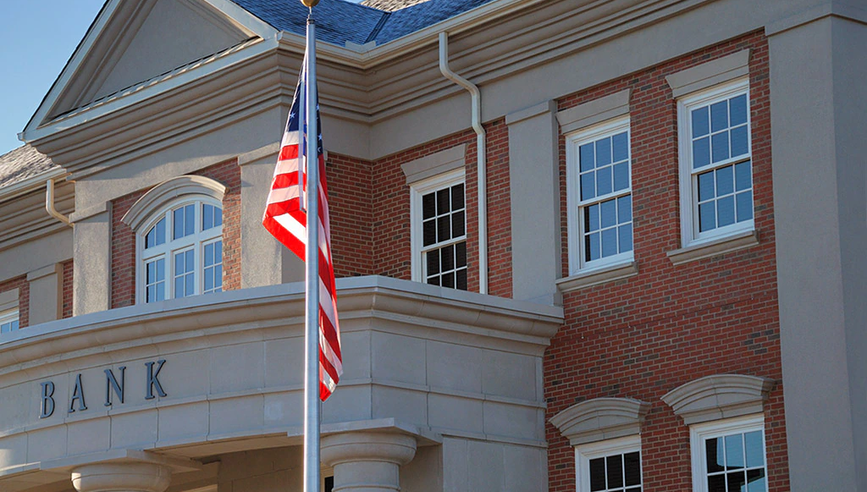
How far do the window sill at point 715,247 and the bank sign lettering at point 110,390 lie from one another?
5903 mm

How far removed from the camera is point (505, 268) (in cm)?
2016

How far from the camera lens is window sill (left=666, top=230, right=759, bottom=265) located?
1744cm

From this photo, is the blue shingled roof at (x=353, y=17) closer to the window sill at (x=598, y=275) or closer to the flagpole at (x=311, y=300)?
the window sill at (x=598, y=275)

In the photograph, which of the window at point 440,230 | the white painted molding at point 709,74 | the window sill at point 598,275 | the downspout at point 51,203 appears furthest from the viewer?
the downspout at point 51,203

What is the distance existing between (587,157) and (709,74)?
206cm

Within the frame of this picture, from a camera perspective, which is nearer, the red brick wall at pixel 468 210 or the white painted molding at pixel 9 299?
the red brick wall at pixel 468 210

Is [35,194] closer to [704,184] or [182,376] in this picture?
[182,376]

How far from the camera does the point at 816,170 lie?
16.9 meters

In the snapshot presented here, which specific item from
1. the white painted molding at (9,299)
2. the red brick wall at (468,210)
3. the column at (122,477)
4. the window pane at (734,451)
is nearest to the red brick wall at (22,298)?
the white painted molding at (9,299)

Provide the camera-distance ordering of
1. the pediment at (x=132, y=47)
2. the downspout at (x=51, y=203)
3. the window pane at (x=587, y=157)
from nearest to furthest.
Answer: the window pane at (x=587, y=157) → the pediment at (x=132, y=47) → the downspout at (x=51, y=203)

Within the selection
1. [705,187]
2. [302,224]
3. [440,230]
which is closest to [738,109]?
[705,187]

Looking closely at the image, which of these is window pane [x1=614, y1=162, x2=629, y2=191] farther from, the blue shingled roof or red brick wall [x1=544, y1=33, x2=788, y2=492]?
the blue shingled roof

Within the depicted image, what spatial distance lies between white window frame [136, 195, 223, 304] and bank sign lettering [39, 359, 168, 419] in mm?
3991

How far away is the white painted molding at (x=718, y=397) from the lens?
17.0 meters
